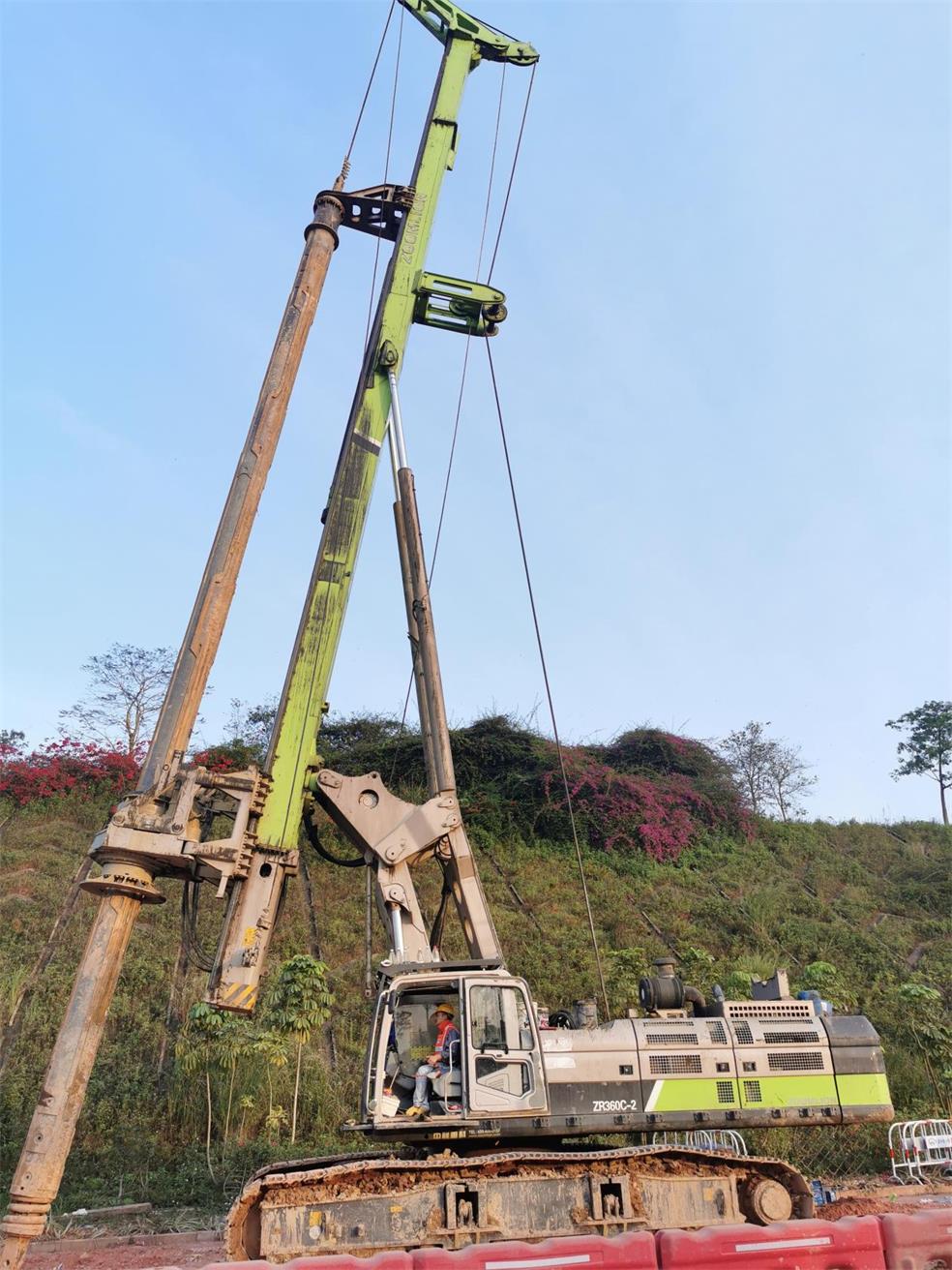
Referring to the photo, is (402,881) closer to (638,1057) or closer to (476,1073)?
(476,1073)

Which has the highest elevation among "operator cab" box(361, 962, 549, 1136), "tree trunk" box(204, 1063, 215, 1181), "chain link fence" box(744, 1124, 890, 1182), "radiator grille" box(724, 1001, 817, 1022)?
"radiator grille" box(724, 1001, 817, 1022)

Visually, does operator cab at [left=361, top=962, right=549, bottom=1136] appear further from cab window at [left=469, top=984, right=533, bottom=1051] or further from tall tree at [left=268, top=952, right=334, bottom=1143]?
tall tree at [left=268, top=952, right=334, bottom=1143]

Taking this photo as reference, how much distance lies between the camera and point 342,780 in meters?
9.31

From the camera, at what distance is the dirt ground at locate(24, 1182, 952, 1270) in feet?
29.7

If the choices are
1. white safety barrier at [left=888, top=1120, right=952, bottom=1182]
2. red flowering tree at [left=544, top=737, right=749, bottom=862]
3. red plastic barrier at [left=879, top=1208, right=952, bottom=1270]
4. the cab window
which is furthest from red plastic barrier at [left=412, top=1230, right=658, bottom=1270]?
red flowering tree at [left=544, top=737, right=749, bottom=862]

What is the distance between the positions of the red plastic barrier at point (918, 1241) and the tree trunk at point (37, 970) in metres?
12.9

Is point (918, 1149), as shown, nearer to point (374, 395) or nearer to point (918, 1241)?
point (918, 1241)

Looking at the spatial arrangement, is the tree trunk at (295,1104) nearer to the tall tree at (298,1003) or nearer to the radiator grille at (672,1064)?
the tall tree at (298,1003)

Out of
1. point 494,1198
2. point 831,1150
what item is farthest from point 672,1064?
point 831,1150

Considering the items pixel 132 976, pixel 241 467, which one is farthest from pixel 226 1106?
pixel 241 467

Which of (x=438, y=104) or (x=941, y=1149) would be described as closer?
(x=438, y=104)

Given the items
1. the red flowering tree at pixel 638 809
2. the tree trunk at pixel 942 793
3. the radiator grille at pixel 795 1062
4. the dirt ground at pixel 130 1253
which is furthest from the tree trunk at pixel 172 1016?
the tree trunk at pixel 942 793

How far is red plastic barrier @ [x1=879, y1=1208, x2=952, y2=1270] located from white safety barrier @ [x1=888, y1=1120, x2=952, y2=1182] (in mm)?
7539

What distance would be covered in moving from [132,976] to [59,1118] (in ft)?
43.7
